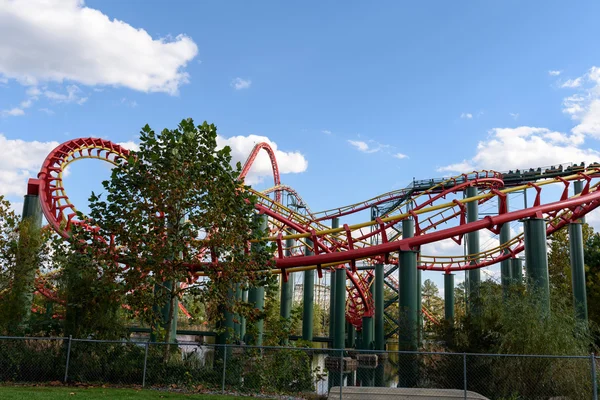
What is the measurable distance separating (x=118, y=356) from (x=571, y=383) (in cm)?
947

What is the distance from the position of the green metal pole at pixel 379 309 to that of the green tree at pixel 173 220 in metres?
8.98

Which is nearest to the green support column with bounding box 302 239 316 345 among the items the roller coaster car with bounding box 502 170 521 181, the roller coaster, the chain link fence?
the roller coaster

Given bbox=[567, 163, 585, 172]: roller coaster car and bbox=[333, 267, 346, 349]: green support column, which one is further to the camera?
bbox=[567, 163, 585, 172]: roller coaster car

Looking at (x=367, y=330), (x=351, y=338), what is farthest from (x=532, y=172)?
(x=367, y=330)

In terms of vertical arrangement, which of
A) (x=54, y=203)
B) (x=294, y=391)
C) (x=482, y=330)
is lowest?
(x=294, y=391)

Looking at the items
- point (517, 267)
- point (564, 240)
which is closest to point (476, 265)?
point (517, 267)

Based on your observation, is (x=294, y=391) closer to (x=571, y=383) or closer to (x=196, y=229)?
(x=196, y=229)

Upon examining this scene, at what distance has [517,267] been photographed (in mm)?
25094

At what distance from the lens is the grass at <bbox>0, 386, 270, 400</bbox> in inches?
386

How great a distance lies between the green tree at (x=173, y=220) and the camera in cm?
1248

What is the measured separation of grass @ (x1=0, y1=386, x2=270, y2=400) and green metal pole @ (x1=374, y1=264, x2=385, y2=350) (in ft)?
35.4

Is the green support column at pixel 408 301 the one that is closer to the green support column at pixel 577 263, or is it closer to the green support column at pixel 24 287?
the green support column at pixel 577 263

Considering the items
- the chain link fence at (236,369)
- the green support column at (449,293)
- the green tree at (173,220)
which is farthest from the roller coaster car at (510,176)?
the green tree at (173,220)

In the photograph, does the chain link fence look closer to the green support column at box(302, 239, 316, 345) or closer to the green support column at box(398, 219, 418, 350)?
Answer: the green support column at box(398, 219, 418, 350)
